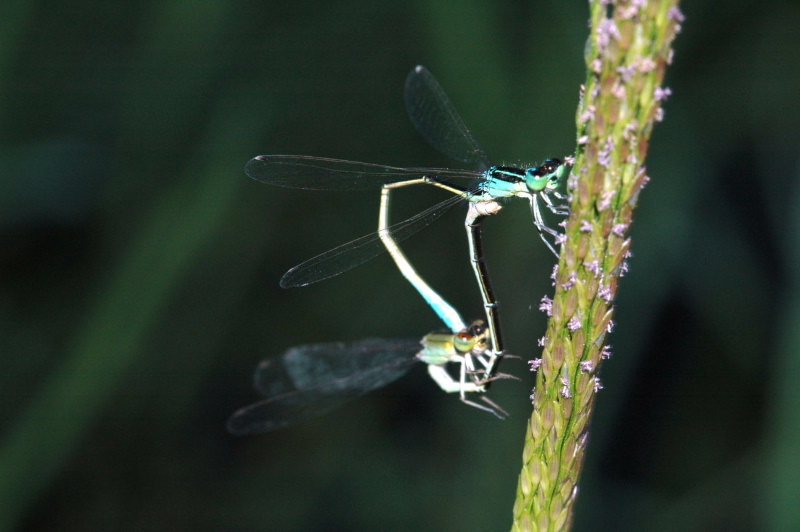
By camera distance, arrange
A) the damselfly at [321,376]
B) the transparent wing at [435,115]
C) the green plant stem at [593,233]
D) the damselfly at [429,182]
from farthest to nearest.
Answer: the damselfly at [321,376] → the transparent wing at [435,115] → the damselfly at [429,182] → the green plant stem at [593,233]

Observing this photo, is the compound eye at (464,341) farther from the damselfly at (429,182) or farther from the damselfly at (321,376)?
the damselfly at (321,376)

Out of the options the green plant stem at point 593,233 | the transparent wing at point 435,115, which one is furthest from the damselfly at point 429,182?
the green plant stem at point 593,233

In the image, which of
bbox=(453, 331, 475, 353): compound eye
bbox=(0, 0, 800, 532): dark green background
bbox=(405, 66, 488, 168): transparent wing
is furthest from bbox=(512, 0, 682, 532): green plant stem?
bbox=(0, 0, 800, 532): dark green background

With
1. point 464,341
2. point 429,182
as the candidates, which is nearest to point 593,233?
point 464,341

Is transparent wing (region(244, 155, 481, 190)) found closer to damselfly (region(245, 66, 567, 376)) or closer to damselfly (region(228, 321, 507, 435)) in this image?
damselfly (region(245, 66, 567, 376))

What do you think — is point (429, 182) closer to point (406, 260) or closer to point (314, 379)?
point (406, 260)

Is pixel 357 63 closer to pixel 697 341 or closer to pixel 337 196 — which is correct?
pixel 337 196
